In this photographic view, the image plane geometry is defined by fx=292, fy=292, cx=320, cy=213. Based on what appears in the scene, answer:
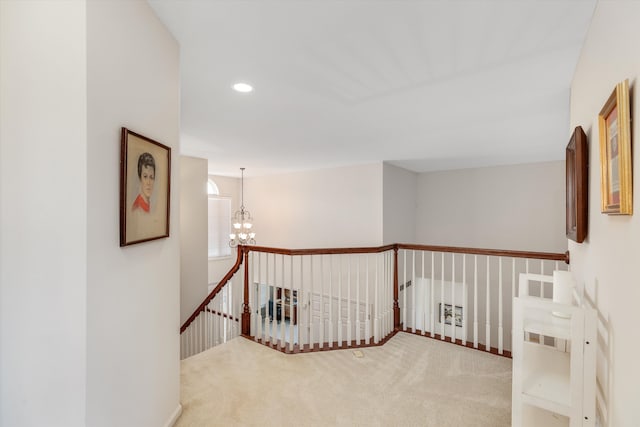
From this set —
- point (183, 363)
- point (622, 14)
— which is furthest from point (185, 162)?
point (622, 14)

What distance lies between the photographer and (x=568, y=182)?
191 centimetres

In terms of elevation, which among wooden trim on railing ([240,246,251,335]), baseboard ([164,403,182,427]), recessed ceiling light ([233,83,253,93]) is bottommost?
baseboard ([164,403,182,427])

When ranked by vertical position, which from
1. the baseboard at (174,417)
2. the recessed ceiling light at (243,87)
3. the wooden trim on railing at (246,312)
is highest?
the recessed ceiling light at (243,87)

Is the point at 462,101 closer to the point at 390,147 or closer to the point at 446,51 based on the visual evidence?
the point at 446,51

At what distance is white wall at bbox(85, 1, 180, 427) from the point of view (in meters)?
1.12

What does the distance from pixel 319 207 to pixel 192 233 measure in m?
2.44

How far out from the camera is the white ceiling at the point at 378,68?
4.61 feet

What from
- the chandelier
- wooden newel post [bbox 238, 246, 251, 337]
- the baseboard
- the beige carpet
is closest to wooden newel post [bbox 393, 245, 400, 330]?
the beige carpet

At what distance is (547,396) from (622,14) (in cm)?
152

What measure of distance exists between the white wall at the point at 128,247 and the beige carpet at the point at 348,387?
21.9 inches

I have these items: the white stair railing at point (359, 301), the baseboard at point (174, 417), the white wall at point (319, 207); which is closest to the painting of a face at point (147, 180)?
the baseboard at point (174, 417)

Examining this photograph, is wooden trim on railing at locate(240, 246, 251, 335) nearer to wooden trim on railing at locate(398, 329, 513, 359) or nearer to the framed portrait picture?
the framed portrait picture

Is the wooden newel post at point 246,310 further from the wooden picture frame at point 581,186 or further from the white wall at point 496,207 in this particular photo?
the white wall at point 496,207

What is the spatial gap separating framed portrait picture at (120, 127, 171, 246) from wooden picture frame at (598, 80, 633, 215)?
179 centimetres
